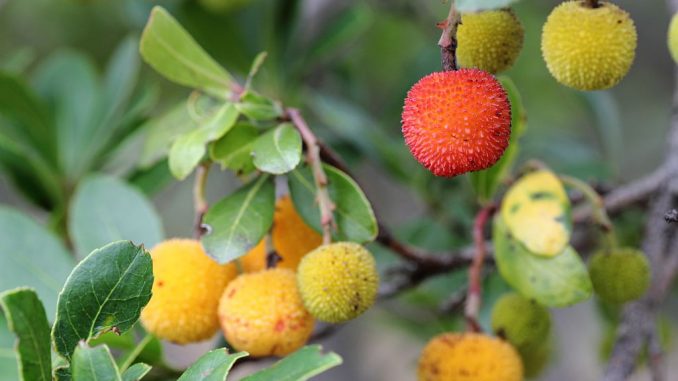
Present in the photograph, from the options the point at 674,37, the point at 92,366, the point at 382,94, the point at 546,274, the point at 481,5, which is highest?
the point at 481,5

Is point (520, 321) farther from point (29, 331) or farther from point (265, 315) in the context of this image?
point (29, 331)

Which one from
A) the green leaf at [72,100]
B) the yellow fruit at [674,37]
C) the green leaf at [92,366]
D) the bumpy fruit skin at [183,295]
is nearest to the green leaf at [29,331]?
the green leaf at [92,366]

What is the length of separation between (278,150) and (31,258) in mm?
619

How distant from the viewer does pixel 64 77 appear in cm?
224

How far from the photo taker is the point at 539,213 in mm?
1258

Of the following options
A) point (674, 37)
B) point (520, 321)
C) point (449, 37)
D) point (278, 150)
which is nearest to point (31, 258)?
point (278, 150)

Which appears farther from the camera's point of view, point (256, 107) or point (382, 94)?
point (382, 94)

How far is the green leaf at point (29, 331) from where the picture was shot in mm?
893

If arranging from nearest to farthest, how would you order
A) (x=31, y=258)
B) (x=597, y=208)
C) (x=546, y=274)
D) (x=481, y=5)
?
(x=481, y=5)
(x=546, y=274)
(x=597, y=208)
(x=31, y=258)

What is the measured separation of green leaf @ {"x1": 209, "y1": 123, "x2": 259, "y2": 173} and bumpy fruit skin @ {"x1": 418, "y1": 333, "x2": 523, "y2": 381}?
375 mm

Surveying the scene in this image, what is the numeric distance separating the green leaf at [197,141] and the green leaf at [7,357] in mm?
473

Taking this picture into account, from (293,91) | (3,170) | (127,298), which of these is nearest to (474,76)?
(127,298)

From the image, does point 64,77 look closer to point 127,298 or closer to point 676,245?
point 127,298

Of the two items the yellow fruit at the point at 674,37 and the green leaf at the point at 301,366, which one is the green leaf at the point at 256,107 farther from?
the yellow fruit at the point at 674,37
